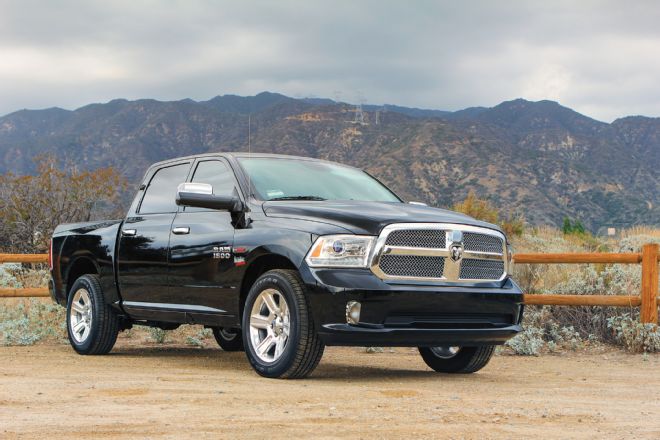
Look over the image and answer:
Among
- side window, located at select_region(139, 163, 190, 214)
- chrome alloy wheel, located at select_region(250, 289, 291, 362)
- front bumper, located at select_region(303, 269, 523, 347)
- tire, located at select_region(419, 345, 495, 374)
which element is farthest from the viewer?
side window, located at select_region(139, 163, 190, 214)

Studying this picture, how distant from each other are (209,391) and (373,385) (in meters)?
1.39

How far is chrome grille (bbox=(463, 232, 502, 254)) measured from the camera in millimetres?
7637

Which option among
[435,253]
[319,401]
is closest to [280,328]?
[319,401]

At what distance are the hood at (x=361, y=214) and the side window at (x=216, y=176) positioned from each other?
2.27ft

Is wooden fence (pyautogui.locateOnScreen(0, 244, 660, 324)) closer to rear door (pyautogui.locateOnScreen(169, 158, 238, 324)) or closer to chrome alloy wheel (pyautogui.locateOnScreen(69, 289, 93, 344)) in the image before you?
rear door (pyautogui.locateOnScreen(169, 158, 238, 324))

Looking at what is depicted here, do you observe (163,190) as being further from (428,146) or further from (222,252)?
(428,146)

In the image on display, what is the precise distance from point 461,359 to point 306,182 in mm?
2247

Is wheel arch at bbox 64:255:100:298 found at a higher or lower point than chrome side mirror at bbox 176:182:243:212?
lower

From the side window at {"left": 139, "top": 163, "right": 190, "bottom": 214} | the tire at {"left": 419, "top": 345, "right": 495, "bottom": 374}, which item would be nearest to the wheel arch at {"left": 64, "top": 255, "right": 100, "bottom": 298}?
the side window at {"left": 139, "top": 163, "right": 190, "bottom": 214}

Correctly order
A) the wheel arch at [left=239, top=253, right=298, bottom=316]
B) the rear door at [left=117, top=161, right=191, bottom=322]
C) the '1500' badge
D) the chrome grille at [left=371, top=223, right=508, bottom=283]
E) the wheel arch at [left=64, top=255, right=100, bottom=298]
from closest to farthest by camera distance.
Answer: the chrome grille at [left=371, top=223, right=508, bottom=283] < the wheel arch at [left=239, top=253, right=298, bottom=316] < the '1500' badge < the rear door at [left=117, top=161, right=191, bottom=322] < the wheel arch at [left=64, top=255, right=100, bottom=298]

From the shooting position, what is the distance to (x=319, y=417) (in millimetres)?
5758

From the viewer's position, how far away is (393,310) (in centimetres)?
713

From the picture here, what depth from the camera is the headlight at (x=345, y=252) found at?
23.4ft

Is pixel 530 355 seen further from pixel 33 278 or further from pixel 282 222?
pixel 33 278
